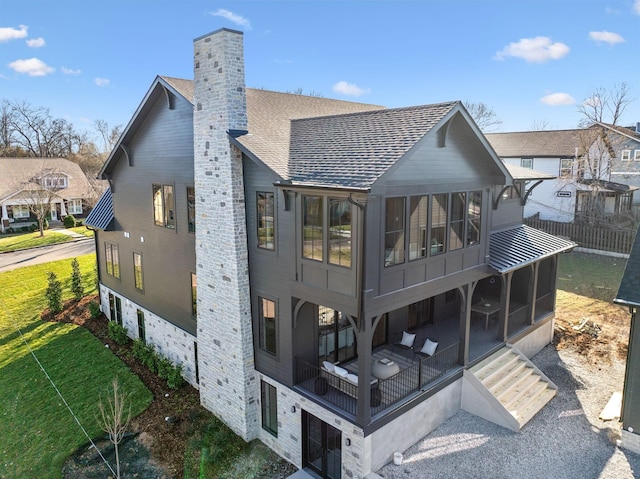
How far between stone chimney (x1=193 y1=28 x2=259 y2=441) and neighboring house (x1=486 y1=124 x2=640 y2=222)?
2964cm

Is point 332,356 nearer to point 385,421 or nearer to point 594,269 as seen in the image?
point 385,421

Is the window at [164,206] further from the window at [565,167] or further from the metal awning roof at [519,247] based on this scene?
the window at [565,167]

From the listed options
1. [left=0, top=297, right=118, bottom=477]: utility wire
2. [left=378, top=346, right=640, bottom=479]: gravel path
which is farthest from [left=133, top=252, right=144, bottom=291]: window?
[left=378, top=346, right=640, bottom=479]: gravel path

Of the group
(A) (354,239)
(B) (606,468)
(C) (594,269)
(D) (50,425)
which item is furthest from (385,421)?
(C) (594,269)

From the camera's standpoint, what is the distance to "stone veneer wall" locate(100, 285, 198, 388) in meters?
14.7

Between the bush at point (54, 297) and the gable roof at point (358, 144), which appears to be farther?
the bush at point (54, 297)

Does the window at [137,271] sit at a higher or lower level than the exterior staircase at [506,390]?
higher

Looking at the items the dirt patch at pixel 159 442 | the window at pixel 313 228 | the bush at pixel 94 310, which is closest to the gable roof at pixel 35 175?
the bush at pixel 94 310

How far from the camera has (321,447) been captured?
1078cm

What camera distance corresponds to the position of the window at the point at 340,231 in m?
9.16

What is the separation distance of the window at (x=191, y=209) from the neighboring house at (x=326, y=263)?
55 millimetres

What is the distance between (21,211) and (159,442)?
4365cm

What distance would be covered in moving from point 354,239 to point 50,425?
37.6 feet

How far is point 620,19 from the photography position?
21016 mm
